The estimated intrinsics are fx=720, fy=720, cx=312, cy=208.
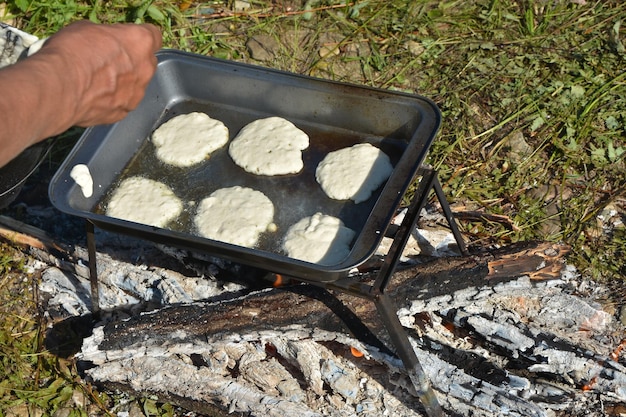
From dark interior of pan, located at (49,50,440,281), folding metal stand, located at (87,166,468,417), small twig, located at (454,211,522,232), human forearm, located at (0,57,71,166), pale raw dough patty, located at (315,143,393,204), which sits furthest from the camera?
small twig, located at (454,211,522,232)

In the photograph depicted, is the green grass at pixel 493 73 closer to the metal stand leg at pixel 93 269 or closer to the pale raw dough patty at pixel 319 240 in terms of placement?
the pale raw dough patty at pixel 319 240

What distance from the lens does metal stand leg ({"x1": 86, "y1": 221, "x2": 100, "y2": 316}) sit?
2.95 meters

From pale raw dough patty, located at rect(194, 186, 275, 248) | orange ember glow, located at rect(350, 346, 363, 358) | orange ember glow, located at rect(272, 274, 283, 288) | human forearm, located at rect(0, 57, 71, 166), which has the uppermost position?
human forearm, located at rect(0, 57, 71, 166)

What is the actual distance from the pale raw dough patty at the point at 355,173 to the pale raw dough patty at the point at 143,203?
2.19 ft

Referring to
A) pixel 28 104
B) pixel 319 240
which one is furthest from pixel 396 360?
pixel 28 104

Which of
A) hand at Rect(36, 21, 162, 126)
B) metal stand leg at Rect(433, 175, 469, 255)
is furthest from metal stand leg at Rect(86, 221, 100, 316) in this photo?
metal stand leg at Rect(433, 175, 469, 255)

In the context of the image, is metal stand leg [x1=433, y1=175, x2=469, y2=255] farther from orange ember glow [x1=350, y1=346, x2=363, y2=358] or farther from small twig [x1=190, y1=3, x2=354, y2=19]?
small twig [x1=190, y1=3, x2=354, y2=19]

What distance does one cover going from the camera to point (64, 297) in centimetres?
355

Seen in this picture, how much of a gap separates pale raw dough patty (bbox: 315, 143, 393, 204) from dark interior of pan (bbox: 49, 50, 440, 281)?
0.04 meters

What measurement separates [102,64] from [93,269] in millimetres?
1175

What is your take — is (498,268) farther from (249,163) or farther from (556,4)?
(556,4)

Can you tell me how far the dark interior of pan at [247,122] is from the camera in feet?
9.92

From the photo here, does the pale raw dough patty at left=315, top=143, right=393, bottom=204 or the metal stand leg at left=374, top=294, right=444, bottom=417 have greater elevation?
the pale raw dough patty at left=315, top=143, right=393, bottom=204

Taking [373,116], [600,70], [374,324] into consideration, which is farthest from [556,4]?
[374,324]
